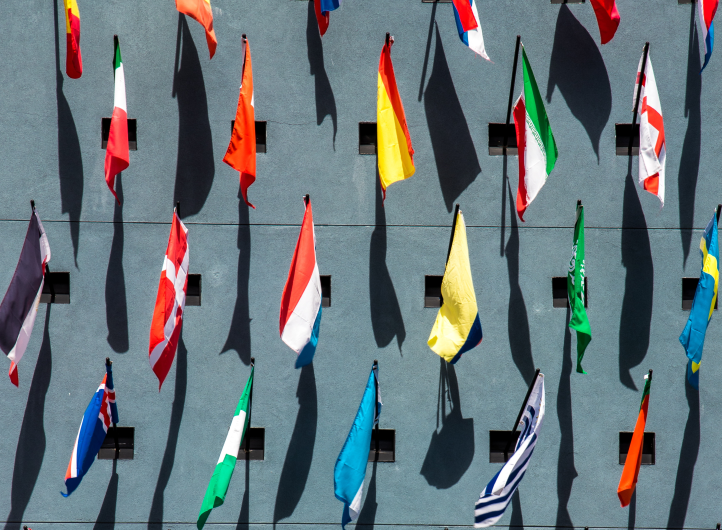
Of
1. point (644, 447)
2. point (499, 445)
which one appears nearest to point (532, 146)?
point (499, 445)

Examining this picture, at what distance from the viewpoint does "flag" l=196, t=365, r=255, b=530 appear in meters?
12.6

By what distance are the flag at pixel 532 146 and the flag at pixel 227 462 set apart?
16.9 ft

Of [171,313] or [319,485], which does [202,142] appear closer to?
[171,313]

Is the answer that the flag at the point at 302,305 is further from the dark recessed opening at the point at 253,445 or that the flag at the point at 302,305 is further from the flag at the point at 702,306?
the flag at the point at 702,306

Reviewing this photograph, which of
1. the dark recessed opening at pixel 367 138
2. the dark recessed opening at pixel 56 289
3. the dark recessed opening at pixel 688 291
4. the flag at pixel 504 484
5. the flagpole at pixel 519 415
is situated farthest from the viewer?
the dark recessed opening at pixel 367 138

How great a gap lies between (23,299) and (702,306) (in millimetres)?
10318

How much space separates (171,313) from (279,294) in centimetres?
211

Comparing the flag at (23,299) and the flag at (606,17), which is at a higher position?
the flag at (606,17)

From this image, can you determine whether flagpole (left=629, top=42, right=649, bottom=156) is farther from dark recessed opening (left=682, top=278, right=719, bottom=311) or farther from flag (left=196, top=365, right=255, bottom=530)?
flag (left=196, top=365, right=255, bottom=530)

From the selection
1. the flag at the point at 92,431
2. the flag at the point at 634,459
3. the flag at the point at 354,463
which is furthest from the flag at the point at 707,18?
the flag at the point at 92,431

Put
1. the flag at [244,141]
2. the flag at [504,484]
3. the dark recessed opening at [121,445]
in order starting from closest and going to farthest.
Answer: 1. the flag at [504,484]
2. the flag at [244,141]
3. the dark recessed opening at [121,445]

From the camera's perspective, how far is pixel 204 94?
14.6m

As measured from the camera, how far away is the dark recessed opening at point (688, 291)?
14453mm

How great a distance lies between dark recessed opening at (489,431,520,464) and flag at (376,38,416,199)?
14.4ft
